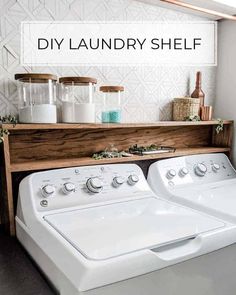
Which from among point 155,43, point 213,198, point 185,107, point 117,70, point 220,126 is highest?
point 155,43

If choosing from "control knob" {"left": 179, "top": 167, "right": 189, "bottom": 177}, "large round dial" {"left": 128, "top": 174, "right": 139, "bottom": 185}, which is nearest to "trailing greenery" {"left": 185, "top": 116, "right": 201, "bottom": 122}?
"control knob" {"left": 179, "top": 167, "right": 189, "bottom": 177}

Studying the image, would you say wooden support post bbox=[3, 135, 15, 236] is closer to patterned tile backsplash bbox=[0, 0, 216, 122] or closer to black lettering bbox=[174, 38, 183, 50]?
patterned tile backsplash bbox=[0, 0, 216, 122]

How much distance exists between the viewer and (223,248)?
1.01 m

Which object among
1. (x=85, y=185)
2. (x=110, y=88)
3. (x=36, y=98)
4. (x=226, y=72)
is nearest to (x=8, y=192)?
(x=85, y=185)

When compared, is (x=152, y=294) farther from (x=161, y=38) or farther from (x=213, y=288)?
(x=161, y=38)

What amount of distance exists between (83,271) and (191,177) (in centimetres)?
98

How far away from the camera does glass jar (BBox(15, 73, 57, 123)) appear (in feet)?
4.31

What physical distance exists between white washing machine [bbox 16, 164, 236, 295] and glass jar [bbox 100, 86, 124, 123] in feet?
0.95

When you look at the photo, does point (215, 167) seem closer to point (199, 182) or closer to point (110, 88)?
point (199, 182)

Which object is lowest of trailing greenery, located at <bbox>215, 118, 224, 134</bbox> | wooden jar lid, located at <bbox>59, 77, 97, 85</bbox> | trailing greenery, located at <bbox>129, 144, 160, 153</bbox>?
trailing greenery, located at <bbox>129, 144, 160, 153</bbox>

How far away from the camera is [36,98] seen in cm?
143

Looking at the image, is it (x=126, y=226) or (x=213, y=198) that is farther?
(x=213, y=198)

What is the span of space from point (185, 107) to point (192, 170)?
16.0 inches

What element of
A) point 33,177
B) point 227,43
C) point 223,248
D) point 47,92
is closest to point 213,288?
point 223,248
